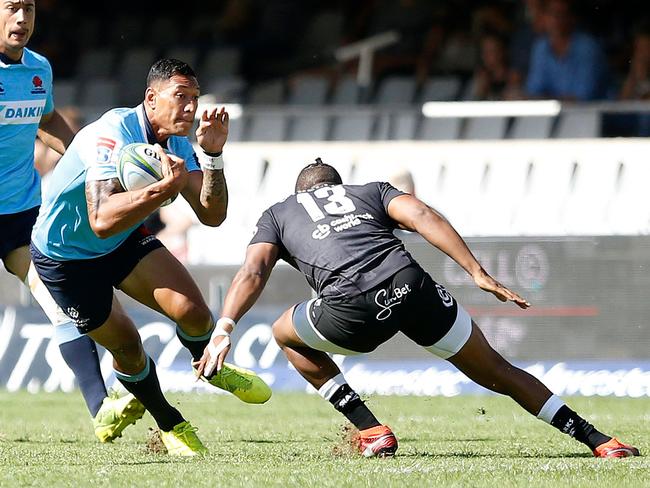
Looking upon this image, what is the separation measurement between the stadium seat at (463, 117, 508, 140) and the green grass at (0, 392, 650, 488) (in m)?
4.64

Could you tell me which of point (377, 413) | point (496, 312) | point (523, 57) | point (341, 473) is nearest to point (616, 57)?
point (523, 57)

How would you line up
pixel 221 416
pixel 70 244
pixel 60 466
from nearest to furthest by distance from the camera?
pixel 60 466, pixel 70 244, pixel 221 416

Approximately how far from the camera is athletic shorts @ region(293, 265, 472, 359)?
23.3 ft

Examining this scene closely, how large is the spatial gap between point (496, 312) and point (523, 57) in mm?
4565

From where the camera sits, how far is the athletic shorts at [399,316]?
7098mm

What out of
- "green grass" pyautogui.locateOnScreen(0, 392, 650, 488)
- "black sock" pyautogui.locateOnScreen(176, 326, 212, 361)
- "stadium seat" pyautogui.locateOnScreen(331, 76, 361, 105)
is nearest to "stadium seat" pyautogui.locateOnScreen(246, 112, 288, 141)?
"stadium seat" pyautogui.locateOnScreen(331, 76, 361, 105)

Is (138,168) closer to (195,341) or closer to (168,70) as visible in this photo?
(168,70)

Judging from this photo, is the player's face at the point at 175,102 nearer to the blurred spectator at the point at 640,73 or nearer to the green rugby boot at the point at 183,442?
the green rugby boot at the point at 183,442

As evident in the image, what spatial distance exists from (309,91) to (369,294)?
10.8 meters

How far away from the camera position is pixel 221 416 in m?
10.4

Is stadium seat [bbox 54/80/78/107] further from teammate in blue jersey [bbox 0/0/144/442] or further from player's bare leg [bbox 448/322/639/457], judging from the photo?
player's bare leg [bbox 448/322/639/457]

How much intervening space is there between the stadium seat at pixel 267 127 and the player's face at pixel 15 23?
800 centimetres

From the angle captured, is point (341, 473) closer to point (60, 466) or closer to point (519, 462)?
point (519, 462)

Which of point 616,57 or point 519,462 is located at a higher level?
point 616,57
